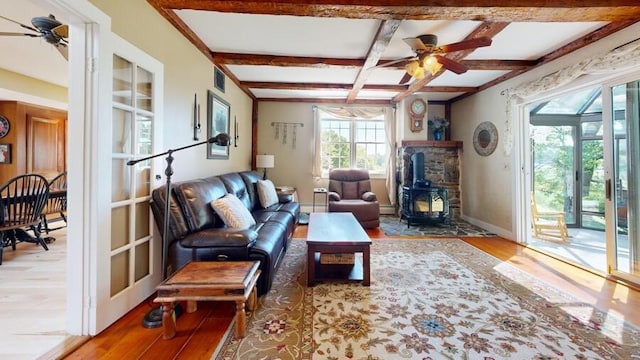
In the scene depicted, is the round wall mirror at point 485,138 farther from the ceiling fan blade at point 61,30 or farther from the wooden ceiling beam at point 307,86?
the ceiling fan blade at point 61,30

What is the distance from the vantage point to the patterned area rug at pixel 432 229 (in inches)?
168

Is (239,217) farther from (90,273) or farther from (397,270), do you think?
(397,270)

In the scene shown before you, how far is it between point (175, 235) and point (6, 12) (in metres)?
2.61

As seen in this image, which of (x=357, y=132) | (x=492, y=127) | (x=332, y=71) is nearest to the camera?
(x=332, y=71)

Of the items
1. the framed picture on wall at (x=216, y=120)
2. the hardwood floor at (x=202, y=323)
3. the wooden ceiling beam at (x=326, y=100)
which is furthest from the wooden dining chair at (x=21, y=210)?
the wooden ceiling beam at (x=326, y=100)

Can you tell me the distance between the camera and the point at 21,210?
3.02 m

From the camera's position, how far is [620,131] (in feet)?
8.48

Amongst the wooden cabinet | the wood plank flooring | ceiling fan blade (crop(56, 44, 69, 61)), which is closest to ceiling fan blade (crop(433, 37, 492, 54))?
ceiling fan blade (crop(56, 44, 69, 61))

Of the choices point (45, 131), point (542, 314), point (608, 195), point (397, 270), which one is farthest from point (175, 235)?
point (45, 131)

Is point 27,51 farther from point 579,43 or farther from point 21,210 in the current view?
point 579,43

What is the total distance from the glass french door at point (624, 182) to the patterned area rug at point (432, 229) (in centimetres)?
168

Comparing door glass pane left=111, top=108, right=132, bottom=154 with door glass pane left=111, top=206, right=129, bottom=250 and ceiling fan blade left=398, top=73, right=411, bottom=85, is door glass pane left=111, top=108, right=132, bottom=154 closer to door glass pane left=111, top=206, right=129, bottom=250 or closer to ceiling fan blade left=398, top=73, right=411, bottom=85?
door glass pane left=111, top=206, right=129, bottom=250

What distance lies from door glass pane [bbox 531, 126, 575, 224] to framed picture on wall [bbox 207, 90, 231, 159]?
5.34 metres

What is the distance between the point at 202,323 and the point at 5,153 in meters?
5.84
